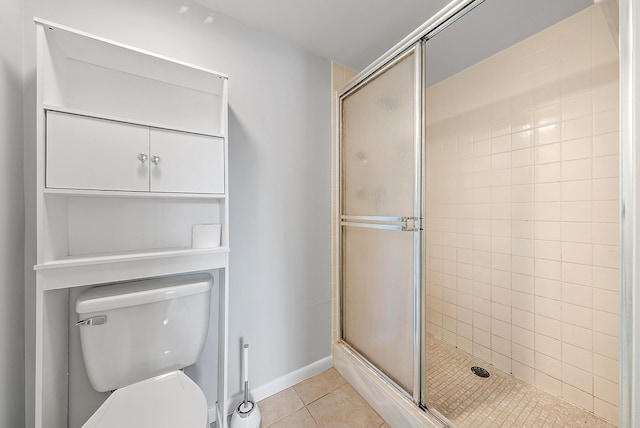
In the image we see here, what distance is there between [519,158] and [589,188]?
0.39 m

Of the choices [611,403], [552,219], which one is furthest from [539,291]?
[611,403]

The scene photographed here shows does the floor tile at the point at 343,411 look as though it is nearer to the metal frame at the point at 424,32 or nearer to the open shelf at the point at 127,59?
the open shelf at the point at 127,59

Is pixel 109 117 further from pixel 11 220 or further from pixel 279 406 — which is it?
pixel 279 406

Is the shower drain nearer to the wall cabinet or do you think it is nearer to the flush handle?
the wall cabinet

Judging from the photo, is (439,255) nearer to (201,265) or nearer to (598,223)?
(598,223)

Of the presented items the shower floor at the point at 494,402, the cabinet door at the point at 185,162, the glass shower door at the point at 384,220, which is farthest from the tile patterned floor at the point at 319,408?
the cabinet door at the point at 185,162

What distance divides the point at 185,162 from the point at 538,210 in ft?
6.72

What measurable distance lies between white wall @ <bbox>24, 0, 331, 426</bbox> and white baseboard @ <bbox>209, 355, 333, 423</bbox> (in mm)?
32

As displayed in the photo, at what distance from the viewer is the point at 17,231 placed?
2.96 feet

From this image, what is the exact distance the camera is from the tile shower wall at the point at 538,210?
1.25 metres

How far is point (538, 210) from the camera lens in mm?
1490

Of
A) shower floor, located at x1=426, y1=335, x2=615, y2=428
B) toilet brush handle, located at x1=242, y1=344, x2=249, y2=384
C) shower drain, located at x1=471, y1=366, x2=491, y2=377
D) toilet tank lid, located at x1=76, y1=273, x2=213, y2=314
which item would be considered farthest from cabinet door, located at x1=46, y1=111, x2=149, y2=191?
shower drain, located at x1=471, y1=366, x2=491, y2=377

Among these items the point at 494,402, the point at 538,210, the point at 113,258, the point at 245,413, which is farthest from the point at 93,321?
the point at 538,210

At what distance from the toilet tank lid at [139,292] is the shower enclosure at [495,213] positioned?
3.30 ft
